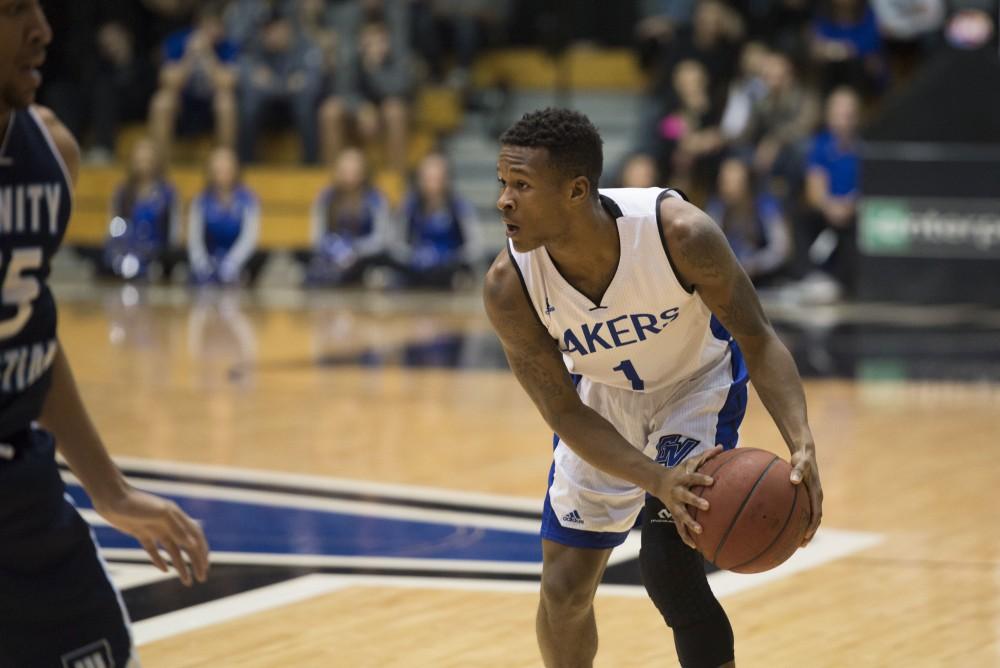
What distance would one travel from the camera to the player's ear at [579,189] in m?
3.71

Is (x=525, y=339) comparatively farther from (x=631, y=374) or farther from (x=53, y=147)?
(x=53, y=147)

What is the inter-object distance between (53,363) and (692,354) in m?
1.65

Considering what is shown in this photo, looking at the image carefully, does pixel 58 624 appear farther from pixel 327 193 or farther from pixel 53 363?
pixel 327 193

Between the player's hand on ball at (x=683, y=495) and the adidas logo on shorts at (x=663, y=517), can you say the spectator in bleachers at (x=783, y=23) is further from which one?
the player's hand on ball at (x=683, y=495)

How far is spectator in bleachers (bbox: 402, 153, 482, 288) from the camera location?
14812 millimetres

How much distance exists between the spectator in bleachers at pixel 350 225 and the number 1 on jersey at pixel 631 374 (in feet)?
36.0

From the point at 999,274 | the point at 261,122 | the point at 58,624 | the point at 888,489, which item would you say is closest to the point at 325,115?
the point at 261,122

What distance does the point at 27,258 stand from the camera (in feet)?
9.18

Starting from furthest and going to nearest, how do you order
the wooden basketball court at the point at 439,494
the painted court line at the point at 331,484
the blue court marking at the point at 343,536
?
the painted court line at the point at 331,484 < the blue court marking at the point at 343,536 < the wooden basketball court at the point at 439,494

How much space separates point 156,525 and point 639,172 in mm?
10942

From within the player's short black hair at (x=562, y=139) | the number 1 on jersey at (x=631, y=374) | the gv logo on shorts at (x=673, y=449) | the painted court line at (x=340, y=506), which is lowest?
the painted court line at (x=340, y=506)

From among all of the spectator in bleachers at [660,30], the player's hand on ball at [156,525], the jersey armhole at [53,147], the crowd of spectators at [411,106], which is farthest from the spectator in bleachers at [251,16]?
the player's hand on ball at [156,525]

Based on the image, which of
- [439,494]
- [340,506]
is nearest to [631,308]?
[340,506]

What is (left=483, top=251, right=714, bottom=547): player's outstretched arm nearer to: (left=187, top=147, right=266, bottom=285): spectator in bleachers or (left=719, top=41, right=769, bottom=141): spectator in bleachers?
(left=719, top=41, right=769, bottom=141): spectator in bleachers
